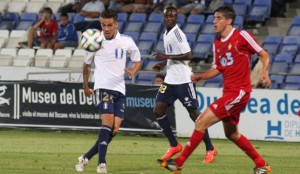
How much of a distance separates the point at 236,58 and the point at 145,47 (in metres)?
15.6

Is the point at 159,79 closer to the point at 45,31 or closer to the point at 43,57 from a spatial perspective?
the point at 43,57

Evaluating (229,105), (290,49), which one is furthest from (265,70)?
(290,49)

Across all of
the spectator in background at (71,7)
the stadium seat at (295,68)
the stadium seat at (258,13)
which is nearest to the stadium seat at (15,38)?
the spectator in background at (71,7)

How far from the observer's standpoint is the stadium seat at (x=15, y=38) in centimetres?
3123

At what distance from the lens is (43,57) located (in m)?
28.9

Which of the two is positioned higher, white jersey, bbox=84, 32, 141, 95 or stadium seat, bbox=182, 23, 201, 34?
white jersey, bbox=84, 32, 141, 95

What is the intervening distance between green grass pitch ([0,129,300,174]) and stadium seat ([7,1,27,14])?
9.81 meters

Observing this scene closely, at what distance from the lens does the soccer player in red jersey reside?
13.6 metres

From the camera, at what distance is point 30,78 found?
Result: 25906mm

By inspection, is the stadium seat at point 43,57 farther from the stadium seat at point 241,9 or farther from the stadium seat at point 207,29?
the stadium seat at point 241,9

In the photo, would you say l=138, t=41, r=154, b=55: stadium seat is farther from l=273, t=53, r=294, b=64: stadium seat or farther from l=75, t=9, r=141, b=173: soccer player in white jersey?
l=75, t=9, r=141, b=173: soccer player in white jersey

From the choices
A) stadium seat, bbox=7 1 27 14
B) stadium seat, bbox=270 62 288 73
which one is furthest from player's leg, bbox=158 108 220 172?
stadium seat, bbox=7 1 27 14

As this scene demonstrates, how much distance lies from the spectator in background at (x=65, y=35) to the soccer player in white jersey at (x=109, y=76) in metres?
14.5

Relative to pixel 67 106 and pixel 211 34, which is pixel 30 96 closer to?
pixel 67 106
